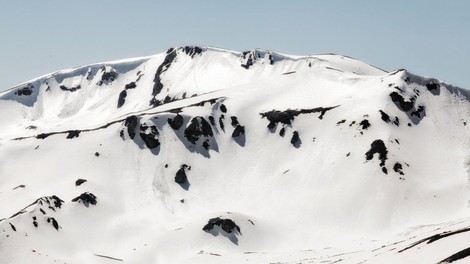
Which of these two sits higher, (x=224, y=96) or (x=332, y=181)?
(x=224, y=96)

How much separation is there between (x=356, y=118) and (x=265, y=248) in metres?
51.7

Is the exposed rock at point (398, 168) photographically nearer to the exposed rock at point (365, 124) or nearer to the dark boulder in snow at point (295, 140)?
the exposed rock at point (365, 124)

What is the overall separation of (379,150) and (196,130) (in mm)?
52630

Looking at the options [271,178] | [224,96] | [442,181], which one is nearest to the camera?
[442,181]

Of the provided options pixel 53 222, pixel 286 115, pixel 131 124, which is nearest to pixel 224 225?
pixel 53 222

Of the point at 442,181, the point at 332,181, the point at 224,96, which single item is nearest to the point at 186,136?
the point at 224,96

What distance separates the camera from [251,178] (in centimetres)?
15438

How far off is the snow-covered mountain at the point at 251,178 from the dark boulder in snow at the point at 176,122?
0.58 meters

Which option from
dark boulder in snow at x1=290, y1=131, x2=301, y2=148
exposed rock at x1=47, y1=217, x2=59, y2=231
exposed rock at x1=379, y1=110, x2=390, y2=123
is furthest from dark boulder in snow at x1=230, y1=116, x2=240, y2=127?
exposed rock at x1=47, y1=217, x2=59, y2=231

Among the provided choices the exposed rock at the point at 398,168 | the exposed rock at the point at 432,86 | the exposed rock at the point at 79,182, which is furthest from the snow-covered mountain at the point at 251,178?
the exposed rock at the point at 432,86

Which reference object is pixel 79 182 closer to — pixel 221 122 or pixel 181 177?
pixel 181 177

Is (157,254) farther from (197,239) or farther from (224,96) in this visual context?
(224,96)

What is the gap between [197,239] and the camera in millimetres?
125938

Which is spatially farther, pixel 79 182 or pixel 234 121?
pixel 234 121
